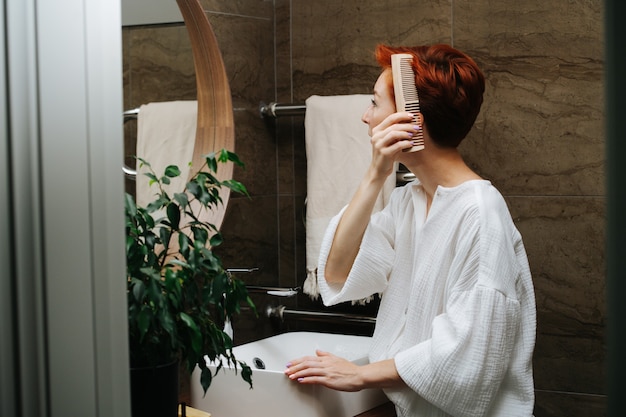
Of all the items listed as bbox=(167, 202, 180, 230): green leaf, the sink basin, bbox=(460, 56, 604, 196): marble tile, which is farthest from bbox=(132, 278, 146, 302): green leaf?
bbox=(460, 56, 604, 196): marble tile

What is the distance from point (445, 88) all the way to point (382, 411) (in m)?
0.69

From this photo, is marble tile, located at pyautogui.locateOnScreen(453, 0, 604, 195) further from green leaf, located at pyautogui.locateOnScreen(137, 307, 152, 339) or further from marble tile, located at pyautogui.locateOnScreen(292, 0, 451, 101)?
green leaf, located at pyautogui.locateOnScreen(137, 307, 152, 339)

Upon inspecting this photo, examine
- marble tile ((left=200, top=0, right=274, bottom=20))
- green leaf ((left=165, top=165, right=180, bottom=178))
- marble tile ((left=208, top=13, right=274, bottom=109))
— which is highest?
marble tile ((left=200, top=0, right=274, bottom=20))

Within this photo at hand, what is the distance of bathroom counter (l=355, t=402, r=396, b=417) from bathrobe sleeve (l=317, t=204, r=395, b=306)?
0.24 metres

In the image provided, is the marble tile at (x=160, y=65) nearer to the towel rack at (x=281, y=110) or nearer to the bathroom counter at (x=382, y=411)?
the towel rack at (x=281, y=110)

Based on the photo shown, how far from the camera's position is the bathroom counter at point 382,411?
143 cm

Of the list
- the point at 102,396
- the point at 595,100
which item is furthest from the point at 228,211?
the point at 102,396

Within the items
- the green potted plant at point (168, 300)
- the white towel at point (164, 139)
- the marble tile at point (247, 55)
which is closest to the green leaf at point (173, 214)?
the green potted plant at point (168, 300)

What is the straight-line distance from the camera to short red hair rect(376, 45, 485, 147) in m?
1.41

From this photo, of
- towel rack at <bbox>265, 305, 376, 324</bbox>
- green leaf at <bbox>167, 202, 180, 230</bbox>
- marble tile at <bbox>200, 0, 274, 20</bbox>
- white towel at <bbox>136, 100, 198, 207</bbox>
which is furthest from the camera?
towel rack at <bbox>265, 305, 376, 324</bbox>

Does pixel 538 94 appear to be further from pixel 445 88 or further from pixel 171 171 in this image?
pixel 171 171

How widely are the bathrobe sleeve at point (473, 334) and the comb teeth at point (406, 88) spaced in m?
0.20

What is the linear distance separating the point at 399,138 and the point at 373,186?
13 centimetres

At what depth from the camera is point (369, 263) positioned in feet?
4.89
